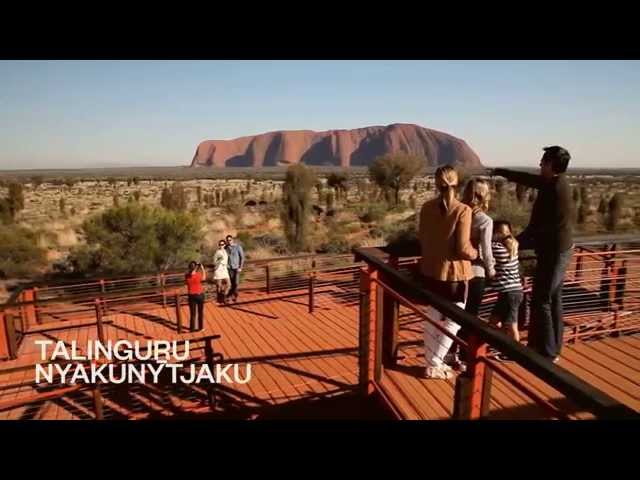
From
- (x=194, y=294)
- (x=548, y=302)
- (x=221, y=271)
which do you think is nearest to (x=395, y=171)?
(x=221, y=271)

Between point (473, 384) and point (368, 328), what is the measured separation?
1310 millimetres

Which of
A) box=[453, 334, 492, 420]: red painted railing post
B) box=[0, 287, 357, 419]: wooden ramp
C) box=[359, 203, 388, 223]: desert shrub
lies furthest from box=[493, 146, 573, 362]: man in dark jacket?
box=[359, 203, 388, 223]: desert shrub

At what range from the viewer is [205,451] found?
1.43m

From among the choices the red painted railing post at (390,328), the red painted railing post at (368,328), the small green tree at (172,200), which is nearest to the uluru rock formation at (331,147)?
the small green tree at (172,200)

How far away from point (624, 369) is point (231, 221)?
27899 millimetres

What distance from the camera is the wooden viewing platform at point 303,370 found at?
3355 millimetres

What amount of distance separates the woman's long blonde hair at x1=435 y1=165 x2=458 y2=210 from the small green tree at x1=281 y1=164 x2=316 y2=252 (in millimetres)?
18458

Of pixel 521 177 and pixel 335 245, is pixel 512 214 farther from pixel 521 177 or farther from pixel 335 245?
pixel 521 177

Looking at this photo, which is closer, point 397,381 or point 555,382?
point 555,382

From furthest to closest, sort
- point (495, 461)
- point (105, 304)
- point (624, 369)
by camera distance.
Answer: point (105, 304) → point (624, 369) → point (495, 461)

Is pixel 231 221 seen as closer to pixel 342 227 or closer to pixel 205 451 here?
pixel 342 227

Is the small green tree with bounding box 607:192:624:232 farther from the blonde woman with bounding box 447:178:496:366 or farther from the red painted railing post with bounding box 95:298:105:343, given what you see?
the red painted railing post with bounding box 95:298:105:343
